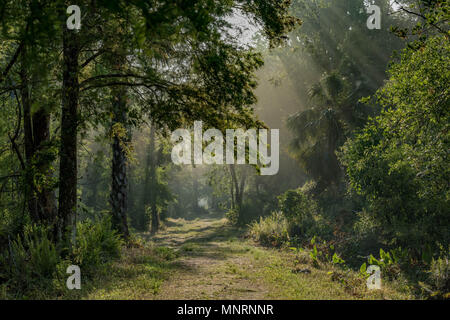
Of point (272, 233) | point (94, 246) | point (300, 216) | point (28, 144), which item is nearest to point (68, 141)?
point (28, 144)

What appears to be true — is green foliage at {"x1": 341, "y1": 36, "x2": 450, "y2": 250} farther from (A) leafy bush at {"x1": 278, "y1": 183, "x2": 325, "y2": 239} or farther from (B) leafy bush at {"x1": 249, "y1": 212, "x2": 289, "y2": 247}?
(B) leafy bush at {"x1": 249, "y1": 212, "x2": 289, "y2": 247}

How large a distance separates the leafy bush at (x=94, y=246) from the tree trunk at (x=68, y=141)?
615mm

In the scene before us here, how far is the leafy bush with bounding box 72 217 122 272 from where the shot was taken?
22.5 ft

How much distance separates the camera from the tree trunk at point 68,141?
6.34m

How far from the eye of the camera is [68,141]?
6617mm

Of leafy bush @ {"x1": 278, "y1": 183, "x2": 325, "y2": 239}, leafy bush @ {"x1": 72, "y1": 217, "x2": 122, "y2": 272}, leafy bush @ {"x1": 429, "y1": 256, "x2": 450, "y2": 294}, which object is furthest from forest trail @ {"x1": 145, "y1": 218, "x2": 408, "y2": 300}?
leafy bush @ {"x1": 278, "y1": 183, "x2": 325, "y2": 239}

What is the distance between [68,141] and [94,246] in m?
2.71

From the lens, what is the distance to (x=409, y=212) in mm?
9469

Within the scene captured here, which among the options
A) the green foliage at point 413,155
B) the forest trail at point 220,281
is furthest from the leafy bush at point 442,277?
the green foliage at point 413,155

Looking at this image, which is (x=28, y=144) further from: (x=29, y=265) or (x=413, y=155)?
(x=413, y=155)

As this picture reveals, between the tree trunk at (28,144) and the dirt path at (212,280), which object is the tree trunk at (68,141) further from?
the dirt path at (212,280)

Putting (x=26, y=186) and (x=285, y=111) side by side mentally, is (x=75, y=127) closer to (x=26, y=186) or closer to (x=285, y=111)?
(x=26, y=186)
